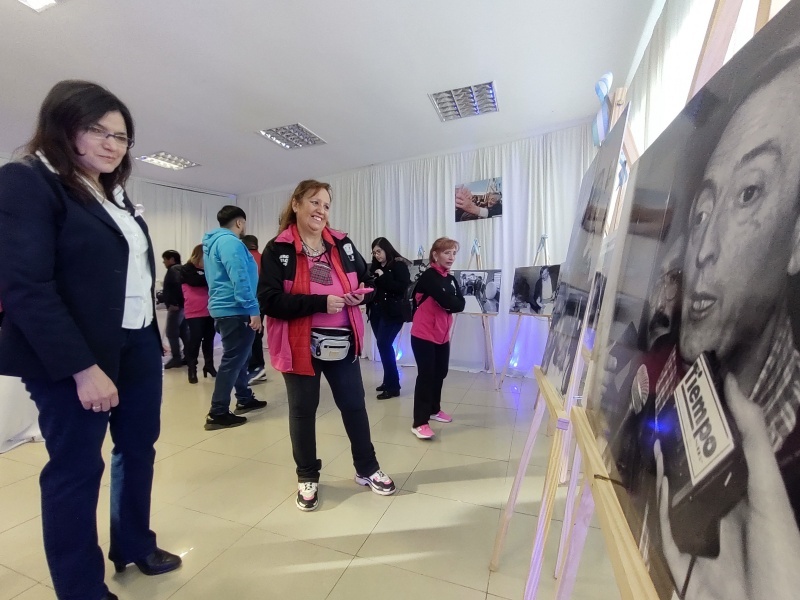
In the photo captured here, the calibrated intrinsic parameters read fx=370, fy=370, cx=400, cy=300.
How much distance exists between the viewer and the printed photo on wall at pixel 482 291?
3.53 m

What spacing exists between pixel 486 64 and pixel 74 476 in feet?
9.67

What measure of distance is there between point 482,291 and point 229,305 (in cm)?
225

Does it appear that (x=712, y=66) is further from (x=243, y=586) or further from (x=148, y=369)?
(x=243, y=586)

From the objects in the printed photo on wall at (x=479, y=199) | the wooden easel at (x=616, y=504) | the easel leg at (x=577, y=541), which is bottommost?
the easel leg at (x=577, y=541)

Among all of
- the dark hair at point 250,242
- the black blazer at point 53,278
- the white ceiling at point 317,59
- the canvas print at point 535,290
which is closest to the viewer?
the black blazer at point 53,278

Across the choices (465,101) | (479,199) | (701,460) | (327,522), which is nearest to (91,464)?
(327,522)

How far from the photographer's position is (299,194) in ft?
4.89

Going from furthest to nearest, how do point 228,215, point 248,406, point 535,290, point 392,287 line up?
point 535,290 < point 392,287 < point 248,406 < point 228,215

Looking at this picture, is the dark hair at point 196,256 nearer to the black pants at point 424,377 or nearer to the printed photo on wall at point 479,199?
the black pants at point 424,377

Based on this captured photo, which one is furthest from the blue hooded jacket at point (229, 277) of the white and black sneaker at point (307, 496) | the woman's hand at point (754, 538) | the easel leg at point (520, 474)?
the woman's hand at point (754, 538)

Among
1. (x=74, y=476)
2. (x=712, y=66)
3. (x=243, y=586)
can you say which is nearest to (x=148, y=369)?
(x=74, y=476)

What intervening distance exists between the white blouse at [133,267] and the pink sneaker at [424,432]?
1.62 m

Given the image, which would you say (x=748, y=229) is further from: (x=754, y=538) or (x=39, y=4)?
(x=39, y=4)

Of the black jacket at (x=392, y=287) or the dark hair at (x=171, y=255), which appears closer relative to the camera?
the black jacket at (x=392, y=287)
